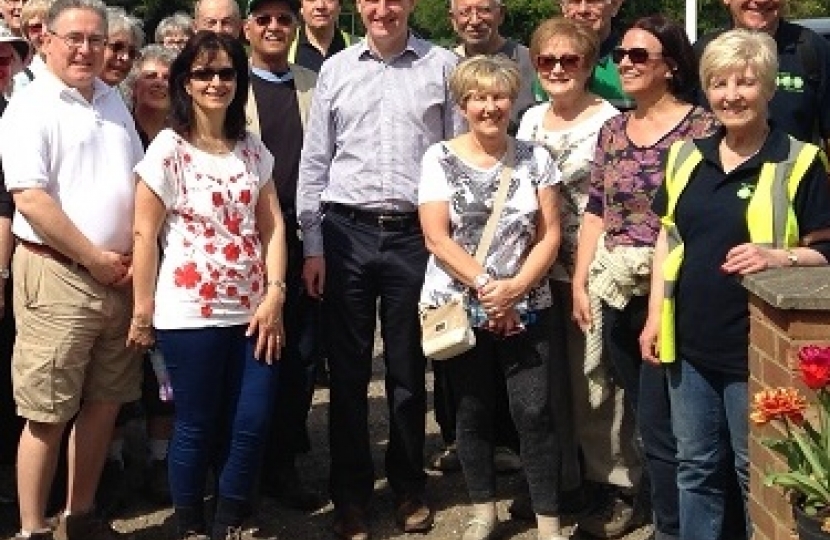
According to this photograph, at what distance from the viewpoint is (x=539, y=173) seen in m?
5.14

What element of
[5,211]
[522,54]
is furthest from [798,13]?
[5,211]

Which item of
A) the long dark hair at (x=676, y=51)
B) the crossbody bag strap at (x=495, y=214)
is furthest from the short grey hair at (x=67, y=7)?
the long dark hair at (x=676, y=51)

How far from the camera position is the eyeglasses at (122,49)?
5.98m

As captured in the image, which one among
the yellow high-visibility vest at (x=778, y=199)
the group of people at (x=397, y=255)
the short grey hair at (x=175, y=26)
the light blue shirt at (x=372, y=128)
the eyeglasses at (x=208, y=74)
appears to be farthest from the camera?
the short grey hair at (x=175, y=26)

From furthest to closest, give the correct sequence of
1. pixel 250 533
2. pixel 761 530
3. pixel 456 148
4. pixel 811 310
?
1. pixel 250 533
2. pixel 456 148
3. pixel 761 530
4. pixel 811 310

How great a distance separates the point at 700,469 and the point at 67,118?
255 cm

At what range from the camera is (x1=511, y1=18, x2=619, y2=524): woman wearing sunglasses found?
5262 millimetres

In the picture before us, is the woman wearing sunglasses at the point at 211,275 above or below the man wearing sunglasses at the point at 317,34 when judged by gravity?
below

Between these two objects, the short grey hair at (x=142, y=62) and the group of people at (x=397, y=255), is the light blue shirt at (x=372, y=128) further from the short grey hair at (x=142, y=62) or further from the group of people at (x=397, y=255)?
the short grey hair at (x=142, y=62)

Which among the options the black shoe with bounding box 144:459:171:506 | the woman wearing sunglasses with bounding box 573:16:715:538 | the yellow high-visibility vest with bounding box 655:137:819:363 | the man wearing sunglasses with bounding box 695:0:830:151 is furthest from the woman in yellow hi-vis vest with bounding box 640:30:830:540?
the black shoe with bounding box 144:459:171:506

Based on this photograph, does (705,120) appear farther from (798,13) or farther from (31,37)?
(798,13)

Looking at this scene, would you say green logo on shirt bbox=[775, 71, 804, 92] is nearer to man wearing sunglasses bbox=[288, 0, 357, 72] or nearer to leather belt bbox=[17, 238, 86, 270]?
man wearing sunglasses bbox=[288, 0, 357, 72]

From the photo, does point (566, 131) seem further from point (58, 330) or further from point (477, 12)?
point (58, 330)

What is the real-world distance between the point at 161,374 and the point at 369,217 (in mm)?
1114
